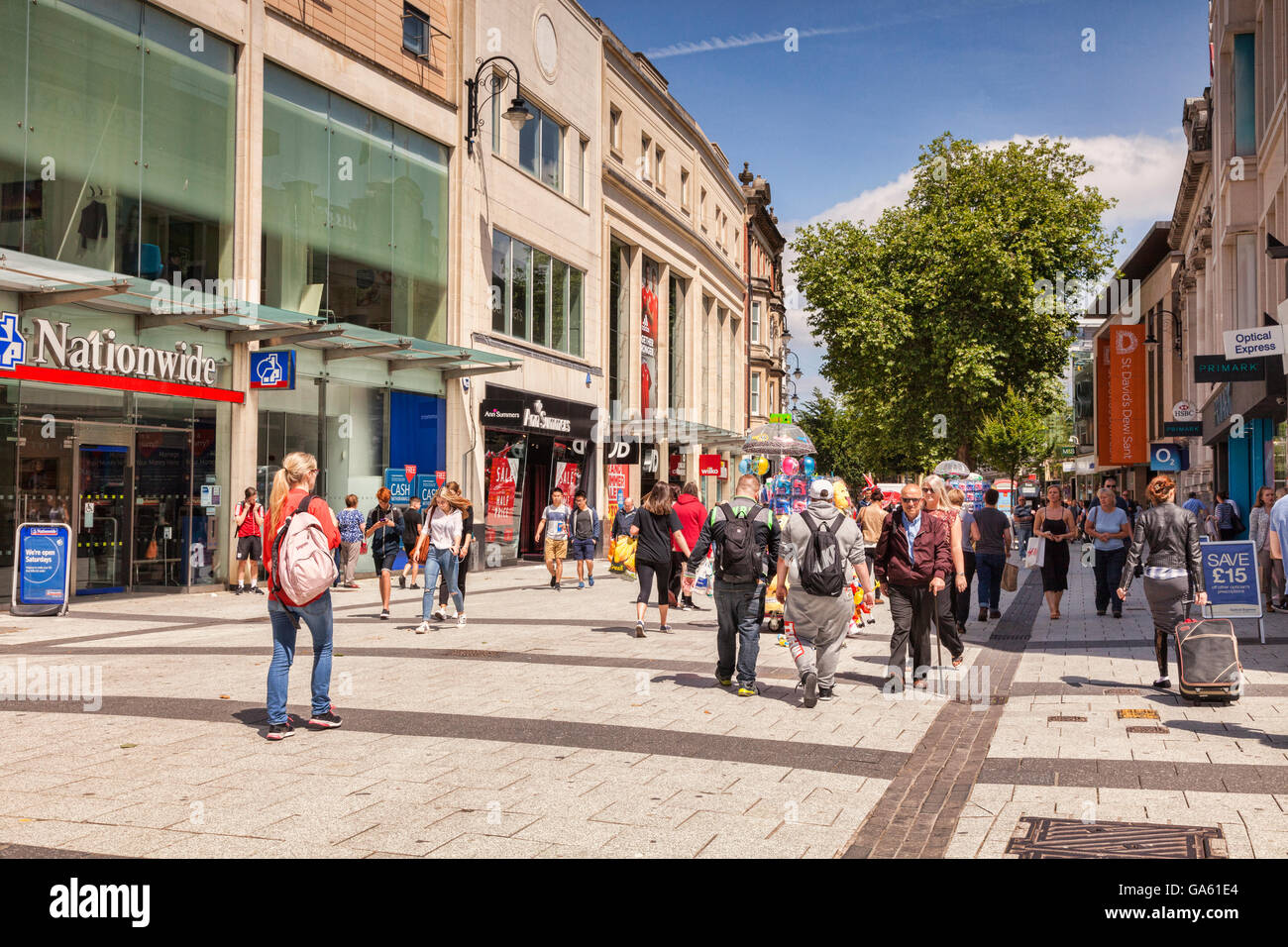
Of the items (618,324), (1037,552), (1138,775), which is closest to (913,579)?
(1138,775)

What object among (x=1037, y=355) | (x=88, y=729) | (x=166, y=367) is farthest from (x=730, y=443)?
(x=88, y=729)

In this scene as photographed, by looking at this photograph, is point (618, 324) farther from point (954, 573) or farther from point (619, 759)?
point (619, 759)

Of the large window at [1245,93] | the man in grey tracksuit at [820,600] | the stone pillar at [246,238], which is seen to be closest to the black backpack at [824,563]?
the man in grey tracksuit at [820,600]

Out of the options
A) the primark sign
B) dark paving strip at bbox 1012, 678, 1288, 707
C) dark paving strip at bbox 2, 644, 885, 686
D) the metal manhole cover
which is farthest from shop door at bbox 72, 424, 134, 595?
the metal manhole cover

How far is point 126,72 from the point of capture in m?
17.1

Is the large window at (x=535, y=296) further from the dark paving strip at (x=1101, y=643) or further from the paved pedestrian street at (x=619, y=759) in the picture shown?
the dark paving strip at (x=1101, y=643)

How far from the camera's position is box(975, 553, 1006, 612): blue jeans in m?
15.6

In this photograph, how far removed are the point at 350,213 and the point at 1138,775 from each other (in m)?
19.0

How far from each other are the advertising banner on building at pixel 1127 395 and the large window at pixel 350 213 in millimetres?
37399

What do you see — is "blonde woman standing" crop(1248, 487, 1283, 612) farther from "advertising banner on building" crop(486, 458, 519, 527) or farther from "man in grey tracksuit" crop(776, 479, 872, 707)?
"advertising banner on building" crop(486, 458, 519, 527)

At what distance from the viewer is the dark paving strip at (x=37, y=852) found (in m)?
4.71

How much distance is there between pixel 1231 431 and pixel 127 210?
22.7 meters

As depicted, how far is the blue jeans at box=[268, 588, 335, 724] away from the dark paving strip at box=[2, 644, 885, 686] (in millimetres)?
3289

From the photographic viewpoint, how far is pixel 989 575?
15.8m
